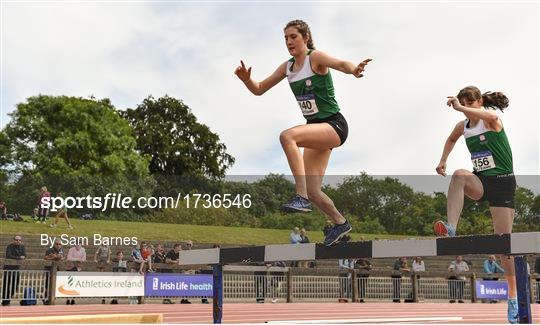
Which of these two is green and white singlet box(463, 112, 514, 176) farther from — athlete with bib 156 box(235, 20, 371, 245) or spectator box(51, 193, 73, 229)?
spectator box(51, 193, 73, 229)

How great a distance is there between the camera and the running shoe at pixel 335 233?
689 centimetres

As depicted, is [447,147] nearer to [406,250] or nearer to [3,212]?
[406,250]

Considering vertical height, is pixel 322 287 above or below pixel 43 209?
below

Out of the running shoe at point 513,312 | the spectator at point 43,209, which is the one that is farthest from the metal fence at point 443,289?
the spectator at point 43,209

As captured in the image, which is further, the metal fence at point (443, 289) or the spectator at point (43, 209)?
the spectator at point (43, 209)

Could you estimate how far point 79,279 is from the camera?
1947 cm

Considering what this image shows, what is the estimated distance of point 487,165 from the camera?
7039 millimetres

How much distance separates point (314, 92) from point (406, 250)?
5.21 feet

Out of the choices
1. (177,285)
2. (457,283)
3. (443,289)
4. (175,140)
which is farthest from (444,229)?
(175,140)

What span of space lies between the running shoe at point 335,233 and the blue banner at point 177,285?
46.3ft

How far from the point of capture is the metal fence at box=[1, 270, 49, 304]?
18.7 metres

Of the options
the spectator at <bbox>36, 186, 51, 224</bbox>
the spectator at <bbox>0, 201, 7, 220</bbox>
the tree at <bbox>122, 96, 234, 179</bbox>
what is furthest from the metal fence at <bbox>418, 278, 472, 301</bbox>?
the tree at <bbox>122, 96, 234, 179</bbox>

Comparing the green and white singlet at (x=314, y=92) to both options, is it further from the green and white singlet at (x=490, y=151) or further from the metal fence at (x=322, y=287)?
the metal fence at (x=322, y=287)

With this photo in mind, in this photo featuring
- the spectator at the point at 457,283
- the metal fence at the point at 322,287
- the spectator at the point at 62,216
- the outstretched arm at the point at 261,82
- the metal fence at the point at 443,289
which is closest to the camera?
the outstretched arm at the point at 261,82
